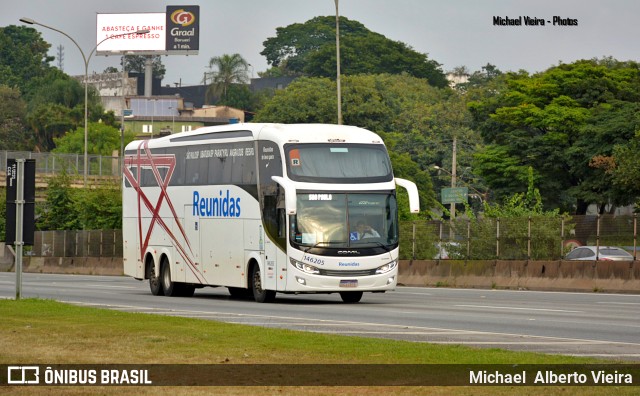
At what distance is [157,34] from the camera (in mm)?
135125

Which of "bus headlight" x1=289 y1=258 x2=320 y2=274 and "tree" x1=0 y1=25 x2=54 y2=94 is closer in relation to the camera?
"bus headlight" x1=289 y1=258 x2=320 y2=274

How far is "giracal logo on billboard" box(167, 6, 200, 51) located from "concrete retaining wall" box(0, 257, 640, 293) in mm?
94453

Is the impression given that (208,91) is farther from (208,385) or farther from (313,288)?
(208,385)

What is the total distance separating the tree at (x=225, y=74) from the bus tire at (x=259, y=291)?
12647 centimetres

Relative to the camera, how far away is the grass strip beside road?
579 inches

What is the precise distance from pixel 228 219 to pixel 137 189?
6169mm

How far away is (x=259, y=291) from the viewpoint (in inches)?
1203

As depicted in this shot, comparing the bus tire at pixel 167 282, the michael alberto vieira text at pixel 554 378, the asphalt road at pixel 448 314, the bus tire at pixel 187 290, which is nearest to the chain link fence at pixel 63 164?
the bus tire at pixel 167 282

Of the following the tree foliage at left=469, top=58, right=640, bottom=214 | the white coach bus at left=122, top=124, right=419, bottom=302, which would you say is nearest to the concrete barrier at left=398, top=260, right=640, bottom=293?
the white coach bus at left=122, top=124, right=419, bottom=302

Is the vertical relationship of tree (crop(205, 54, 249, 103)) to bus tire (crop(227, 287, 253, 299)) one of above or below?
above

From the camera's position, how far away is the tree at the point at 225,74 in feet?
516

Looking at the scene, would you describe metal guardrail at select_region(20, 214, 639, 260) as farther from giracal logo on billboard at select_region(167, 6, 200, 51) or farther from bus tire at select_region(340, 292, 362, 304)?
giracal logo on billboard at select_region(167, 6, 200, 51)

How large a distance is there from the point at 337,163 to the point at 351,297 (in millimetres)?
3299

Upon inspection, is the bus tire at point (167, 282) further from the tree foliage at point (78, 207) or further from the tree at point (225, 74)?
the tree at point (225, 74)
